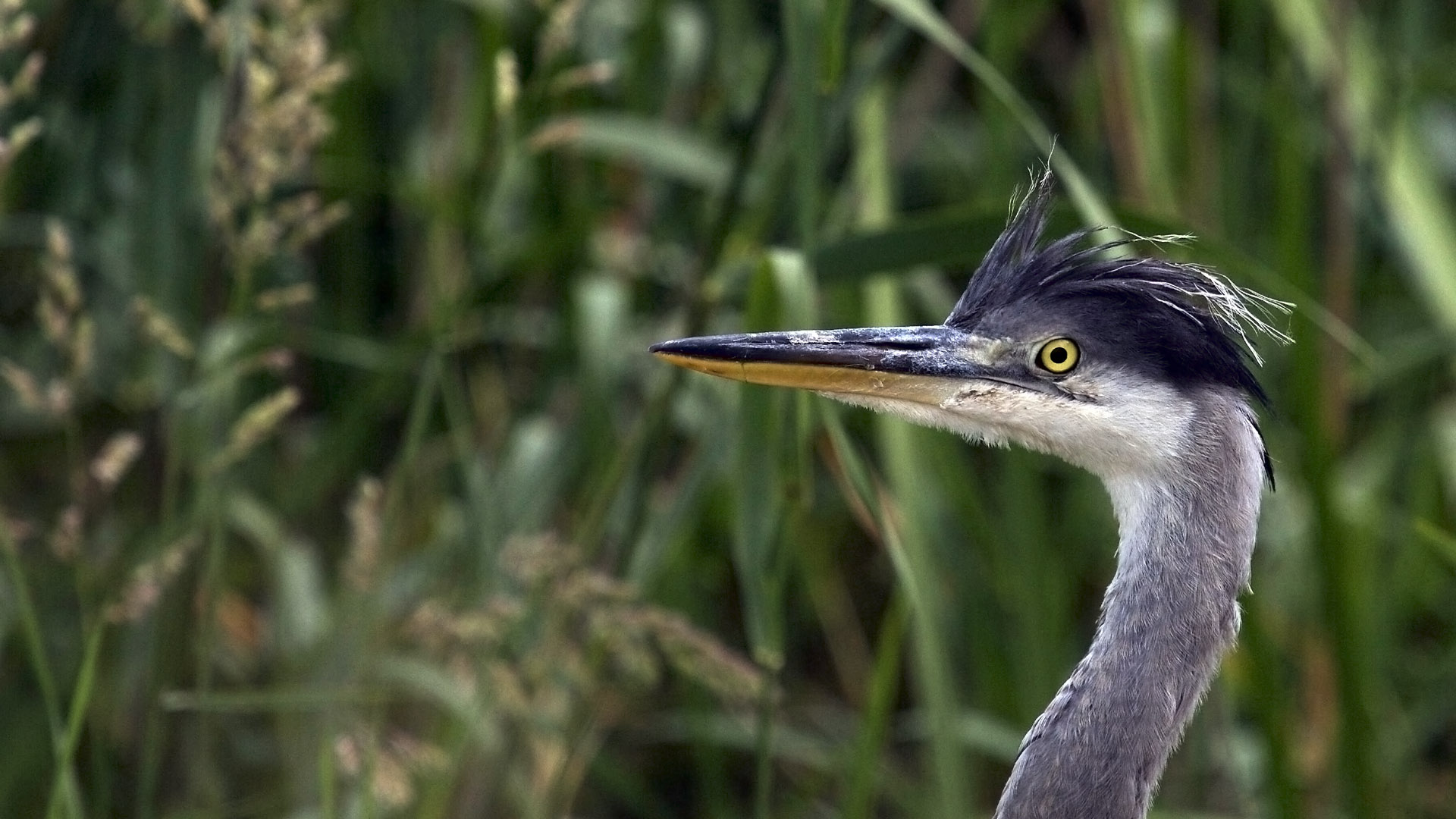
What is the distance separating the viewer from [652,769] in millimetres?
3482

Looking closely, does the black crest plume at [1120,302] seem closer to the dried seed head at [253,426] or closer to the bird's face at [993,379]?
the bird's face at [993,379]

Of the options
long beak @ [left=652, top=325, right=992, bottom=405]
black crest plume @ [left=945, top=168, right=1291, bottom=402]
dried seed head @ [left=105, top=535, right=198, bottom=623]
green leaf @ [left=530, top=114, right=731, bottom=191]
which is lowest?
dried seed head @ [left=105, top=535, right=198, bottom=623]

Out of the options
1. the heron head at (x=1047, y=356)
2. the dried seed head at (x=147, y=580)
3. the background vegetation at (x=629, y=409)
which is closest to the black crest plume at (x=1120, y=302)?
the heron head at (x=1047, y=356)

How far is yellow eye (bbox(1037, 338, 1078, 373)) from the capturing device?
186 centimetres

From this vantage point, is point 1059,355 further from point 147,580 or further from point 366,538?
point 147,580

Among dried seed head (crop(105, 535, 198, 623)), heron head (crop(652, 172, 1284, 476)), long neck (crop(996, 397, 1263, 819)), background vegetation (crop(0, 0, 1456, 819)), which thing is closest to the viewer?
long neck (crop(996, 397, 1263, 819))

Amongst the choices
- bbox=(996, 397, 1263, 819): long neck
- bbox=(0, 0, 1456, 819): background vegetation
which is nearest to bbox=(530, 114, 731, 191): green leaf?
bbox=(0, 0, 1456, 819): background vegetation

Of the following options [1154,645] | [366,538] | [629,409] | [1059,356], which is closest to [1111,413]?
[1059,356]

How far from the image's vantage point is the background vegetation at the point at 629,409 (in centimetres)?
205

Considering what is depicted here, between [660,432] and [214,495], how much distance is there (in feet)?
2.04

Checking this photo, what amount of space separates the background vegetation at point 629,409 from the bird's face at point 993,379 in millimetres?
107

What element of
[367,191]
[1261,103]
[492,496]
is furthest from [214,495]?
[1261,103]

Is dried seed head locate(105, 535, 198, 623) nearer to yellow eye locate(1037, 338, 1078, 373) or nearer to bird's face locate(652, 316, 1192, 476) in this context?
bird's face locate(652, 316, 1192, 476)

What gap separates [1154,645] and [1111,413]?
28cm
